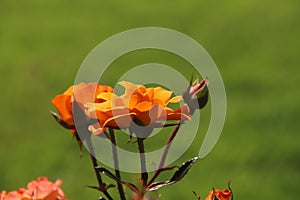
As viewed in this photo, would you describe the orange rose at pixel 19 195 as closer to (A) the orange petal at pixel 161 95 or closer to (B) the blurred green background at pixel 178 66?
(A) the orange petal at pixel 161 95

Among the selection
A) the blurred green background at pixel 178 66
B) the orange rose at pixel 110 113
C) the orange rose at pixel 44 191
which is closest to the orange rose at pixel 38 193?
the orange rose at pixel 44 191

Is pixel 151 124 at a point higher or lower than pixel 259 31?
lower

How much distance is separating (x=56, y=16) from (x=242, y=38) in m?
0.97

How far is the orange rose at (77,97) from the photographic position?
81 cm

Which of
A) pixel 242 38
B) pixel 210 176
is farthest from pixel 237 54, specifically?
pixel 210 176

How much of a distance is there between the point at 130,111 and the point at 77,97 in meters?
0.07

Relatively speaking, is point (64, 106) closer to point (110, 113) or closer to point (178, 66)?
point (110, 113)

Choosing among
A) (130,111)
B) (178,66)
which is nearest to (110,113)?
(130,111)

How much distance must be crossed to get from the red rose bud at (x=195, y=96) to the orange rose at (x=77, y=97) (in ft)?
0.24

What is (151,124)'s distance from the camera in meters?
0.77

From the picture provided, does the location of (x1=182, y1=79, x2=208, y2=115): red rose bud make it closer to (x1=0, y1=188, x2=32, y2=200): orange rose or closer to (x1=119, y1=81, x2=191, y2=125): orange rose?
(x1=119, y1=81, x2=191, y2=125): orange rose

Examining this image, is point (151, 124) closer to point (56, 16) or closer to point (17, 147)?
point (17, 147)

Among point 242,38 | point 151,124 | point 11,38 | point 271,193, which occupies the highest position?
point 11,38

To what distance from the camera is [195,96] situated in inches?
32.8
